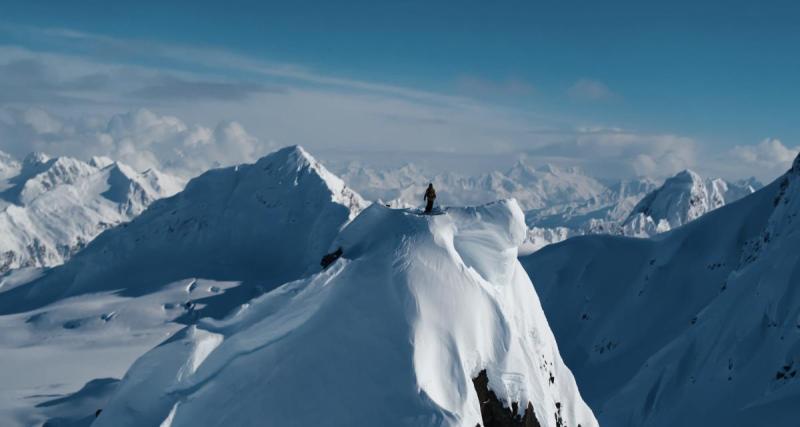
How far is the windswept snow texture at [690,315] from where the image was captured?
197 feet

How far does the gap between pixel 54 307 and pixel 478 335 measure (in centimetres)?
20116

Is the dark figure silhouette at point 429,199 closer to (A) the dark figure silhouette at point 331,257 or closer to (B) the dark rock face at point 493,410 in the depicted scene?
(A) the dark figure silhouette at point 331,257

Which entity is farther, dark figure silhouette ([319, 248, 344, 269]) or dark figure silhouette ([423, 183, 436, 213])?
dark figure silhouette ([423, 183, 436, 213])

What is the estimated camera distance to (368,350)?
2241 cm

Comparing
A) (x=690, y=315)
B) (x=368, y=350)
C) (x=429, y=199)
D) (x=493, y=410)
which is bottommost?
(x=690, y=315)

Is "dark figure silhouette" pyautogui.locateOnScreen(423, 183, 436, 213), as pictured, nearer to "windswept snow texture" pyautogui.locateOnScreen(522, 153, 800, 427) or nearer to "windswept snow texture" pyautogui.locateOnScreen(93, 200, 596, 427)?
"windswept snow texture" pyautogui.locateOnScreen(93, 200, 596, 427)

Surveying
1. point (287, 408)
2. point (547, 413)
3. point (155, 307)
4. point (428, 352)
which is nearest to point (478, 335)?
point (428, 352)

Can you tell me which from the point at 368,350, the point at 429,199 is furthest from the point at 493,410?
the point at 429,199

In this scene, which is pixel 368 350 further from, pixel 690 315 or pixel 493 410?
pixel 690 315

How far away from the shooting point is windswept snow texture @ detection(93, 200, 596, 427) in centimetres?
2116

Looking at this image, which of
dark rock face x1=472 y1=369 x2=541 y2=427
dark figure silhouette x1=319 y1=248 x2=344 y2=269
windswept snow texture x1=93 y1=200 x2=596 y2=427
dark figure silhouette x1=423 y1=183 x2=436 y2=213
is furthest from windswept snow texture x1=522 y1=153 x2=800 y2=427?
dark figure silhouette x1=319 y1=248 x2=344 y2=269

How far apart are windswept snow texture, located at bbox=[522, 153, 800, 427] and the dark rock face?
35717mm

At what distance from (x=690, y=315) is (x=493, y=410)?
303 ft

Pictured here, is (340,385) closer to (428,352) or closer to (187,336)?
(428,352)
